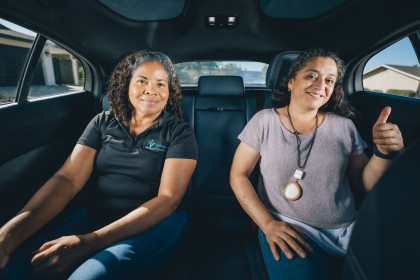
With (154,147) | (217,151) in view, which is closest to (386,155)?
(217,151)

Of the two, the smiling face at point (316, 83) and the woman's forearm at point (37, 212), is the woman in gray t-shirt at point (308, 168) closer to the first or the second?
the smiling face at point (316, 83)

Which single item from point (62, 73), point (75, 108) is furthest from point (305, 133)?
point (62, 73)

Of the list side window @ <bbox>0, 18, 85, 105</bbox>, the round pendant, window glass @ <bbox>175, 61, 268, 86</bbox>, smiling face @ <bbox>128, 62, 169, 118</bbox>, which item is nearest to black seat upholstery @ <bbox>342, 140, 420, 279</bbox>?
the round pendant

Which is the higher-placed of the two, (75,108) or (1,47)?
(1,47)

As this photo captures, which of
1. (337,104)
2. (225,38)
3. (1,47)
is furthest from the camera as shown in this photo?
(225,38)

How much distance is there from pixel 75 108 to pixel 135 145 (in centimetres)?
104

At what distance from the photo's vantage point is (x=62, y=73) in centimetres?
194

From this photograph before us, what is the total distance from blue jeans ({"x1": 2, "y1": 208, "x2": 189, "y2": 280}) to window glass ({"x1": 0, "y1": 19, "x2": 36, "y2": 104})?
1005mm

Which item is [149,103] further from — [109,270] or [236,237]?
[236,237]

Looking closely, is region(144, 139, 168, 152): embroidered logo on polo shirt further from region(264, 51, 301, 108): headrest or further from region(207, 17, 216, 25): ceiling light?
region(207, 17, 216, 25): ceiling light

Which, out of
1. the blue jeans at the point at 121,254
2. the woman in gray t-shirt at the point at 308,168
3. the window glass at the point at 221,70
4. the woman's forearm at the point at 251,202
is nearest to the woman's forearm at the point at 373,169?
the woman in gray t-shirt at the point at 308,168

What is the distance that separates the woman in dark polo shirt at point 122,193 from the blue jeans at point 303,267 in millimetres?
497

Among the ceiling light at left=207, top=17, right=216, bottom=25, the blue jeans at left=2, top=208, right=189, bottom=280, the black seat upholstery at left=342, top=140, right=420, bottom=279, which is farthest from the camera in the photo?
the ceiling light at left=207, top=17, right=216, bottom=25

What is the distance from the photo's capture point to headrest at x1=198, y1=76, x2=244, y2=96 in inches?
74.7
